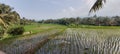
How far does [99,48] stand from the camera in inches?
341

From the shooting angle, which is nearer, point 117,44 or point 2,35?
point 117,44

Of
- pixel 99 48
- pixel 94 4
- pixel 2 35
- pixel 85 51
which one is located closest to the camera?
pixel 85 51

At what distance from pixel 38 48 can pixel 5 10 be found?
28719mm

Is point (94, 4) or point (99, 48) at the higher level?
point (94, 4)

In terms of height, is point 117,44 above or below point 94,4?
below

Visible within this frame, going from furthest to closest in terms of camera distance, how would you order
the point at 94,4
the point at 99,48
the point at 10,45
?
1. the point at 94,4
2. the point at 10,45
3. the point at 99,48

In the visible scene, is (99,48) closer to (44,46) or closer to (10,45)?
(44,46)

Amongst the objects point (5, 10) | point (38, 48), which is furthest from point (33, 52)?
point (5, 10)

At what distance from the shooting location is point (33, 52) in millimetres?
8594

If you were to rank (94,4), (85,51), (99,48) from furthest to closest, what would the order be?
(94,4), (99,48), (85,51)

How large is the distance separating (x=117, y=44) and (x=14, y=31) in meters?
29.0

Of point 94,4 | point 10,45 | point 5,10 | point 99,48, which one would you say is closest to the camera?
point 99,48

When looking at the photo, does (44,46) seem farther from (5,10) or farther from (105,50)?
(5,10)

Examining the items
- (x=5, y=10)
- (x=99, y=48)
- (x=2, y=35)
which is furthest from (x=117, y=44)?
(x=5, y=10)
